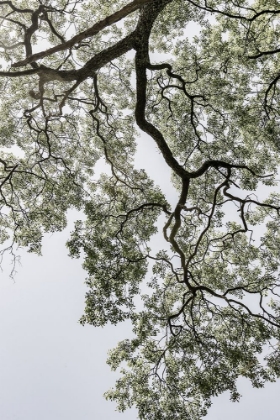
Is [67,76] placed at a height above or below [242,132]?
above

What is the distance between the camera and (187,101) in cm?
978

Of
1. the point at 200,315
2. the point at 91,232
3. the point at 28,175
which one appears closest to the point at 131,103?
the point at 28,175

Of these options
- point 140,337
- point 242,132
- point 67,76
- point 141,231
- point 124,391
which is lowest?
point 124,391

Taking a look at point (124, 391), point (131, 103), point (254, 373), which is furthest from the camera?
point (131, 103)

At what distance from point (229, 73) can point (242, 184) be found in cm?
325

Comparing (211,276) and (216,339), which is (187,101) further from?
(216,339)

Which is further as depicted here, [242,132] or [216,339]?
[242,132]

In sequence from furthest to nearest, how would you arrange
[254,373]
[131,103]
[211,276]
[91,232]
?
[131,103]
[211,276]
[91,232]
[254,373]

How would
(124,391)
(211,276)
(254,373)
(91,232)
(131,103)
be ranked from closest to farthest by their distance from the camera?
(254,373) < (124,391) < (91,232) < (211,276) < (131,103)

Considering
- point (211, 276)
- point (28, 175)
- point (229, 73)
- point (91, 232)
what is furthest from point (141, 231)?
point (229, 73)

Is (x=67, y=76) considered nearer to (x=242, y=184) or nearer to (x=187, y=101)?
(x=187, y=101)

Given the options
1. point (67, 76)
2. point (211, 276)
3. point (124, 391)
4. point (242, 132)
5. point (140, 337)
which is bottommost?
point (124, 391)

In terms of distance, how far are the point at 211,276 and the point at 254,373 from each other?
2.67m

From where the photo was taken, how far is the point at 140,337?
8.37 metres
